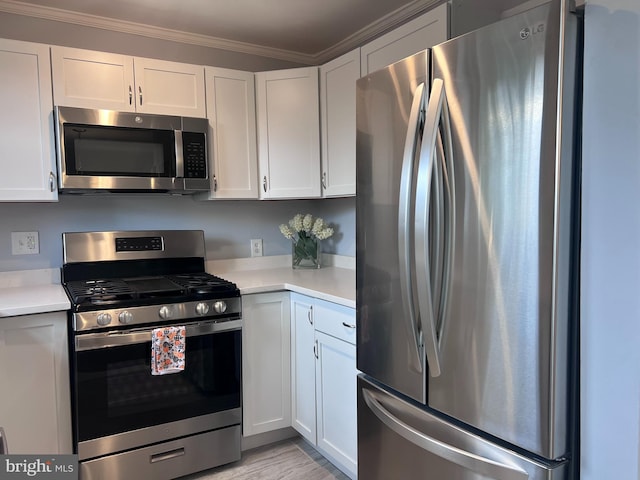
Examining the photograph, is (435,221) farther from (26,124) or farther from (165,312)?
(26,124)

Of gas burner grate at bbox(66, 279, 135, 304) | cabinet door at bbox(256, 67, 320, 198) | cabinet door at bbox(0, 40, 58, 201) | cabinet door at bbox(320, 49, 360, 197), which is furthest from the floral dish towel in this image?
cabinet door at bbox(320, 49, 360, 197)

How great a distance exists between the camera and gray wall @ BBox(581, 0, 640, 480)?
0.96 metres

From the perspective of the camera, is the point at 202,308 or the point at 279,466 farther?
the point at 279,466

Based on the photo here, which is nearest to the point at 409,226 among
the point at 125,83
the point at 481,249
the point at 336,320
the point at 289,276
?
the point at 481,249

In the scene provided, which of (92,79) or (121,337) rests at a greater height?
(92,79)

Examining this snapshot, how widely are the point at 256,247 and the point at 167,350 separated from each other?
1.12 metres

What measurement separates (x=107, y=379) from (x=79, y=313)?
321 mm

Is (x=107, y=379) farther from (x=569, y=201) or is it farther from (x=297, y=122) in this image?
(x=569, y=201)

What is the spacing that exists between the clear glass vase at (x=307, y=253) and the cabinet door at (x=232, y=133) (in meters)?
0.46

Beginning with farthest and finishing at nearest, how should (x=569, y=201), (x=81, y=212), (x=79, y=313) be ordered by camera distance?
(x=81, y=212), (x=79, y=313), (x=569, y=201)

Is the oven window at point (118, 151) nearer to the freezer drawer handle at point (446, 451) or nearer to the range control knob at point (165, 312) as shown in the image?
the range control knob at point (165, 312)

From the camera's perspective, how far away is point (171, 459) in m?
2.21

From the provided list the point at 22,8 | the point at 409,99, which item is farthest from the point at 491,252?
the point at 22,8

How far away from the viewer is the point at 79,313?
1.94 m
